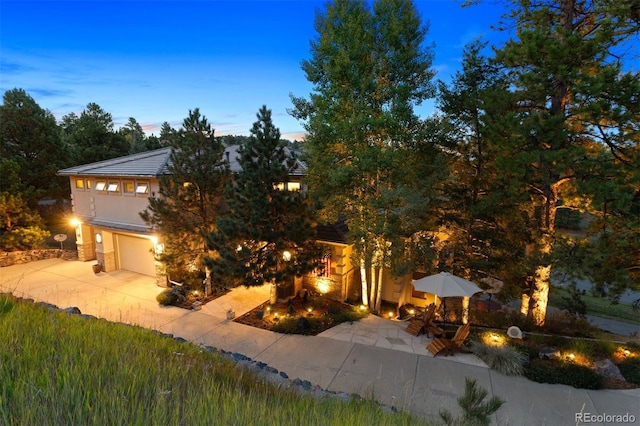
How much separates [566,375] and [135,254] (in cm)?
1713

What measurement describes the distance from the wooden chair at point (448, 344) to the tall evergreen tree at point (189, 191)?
8.09 m

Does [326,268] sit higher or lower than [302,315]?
higher

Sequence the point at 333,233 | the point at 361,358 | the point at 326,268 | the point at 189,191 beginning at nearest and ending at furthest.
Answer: the point at 361,358 < the point at 189,191 < the point at 333,233 < the point at 326,268

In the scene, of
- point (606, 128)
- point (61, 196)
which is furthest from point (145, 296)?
point (606, 128)

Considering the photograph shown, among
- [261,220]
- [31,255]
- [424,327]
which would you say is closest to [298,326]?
[261,220]

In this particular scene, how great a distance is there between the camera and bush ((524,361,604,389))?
7233 millimetres

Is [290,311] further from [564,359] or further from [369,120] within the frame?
[564,359]

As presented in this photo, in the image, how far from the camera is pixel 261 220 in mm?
9680

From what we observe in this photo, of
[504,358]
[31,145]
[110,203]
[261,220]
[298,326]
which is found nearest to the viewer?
[504,358]

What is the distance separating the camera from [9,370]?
280cm

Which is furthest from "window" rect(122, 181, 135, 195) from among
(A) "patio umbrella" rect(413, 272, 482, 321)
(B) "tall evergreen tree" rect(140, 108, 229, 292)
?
(A) "patio umbrella" rect(413, 272, 482, 321)

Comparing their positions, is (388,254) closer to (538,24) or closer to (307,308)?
(307,308)

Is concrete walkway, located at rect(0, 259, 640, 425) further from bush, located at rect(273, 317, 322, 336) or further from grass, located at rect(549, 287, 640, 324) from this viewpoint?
grass, located at rect(549, 287, 640, 324)

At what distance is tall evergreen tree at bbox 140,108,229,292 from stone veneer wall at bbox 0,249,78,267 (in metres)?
9.45
